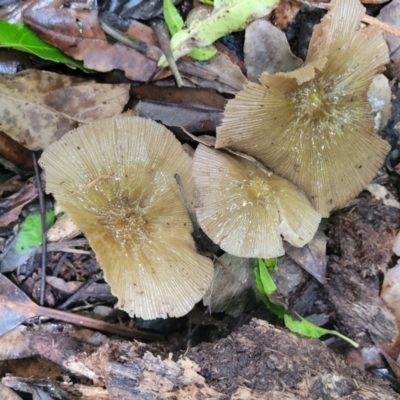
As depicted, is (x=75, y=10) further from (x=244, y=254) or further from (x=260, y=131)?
(x=244, y=254)

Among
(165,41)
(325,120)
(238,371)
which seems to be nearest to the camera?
(238,371)

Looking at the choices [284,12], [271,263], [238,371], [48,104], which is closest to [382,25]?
[284,12]

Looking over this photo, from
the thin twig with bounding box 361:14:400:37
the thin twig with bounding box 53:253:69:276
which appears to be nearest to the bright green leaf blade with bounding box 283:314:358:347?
the thin twig with bounding box 53:253:69:276

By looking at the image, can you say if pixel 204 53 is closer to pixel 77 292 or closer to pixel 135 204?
pixel 135 204

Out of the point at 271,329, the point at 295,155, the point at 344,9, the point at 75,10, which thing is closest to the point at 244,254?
the point at 271,329

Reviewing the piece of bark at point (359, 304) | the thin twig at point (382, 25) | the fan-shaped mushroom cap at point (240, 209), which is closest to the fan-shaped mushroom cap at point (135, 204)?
the fan-shaped mushroom cap at point (240, 209)
